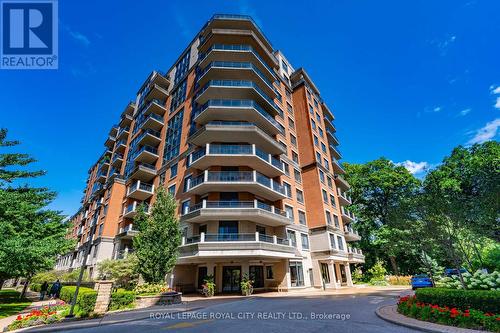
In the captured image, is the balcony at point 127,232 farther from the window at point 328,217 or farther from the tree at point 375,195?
the tree at point 375,195

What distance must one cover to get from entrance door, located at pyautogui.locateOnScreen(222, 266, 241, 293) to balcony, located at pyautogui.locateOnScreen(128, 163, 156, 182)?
18370 millimetres

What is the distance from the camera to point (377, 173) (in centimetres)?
4059

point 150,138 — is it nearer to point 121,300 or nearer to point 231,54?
point 231,54

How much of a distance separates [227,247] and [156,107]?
27.5m

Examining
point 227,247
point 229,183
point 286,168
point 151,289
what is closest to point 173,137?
point 229,183

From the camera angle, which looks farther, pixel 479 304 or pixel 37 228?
pixel 37 228

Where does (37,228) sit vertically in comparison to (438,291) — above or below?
above

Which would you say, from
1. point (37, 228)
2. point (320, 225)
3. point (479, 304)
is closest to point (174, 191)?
point (37, 228)

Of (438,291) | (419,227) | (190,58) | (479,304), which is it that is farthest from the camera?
(190,58)

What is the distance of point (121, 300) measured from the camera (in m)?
16.2

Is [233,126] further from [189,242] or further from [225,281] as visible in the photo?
[225,281]

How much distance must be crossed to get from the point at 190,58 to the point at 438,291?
40.6 m

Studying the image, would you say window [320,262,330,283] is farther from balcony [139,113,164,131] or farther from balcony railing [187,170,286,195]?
balcony [139,113,164,131]

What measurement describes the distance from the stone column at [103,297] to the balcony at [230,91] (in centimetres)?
2149
